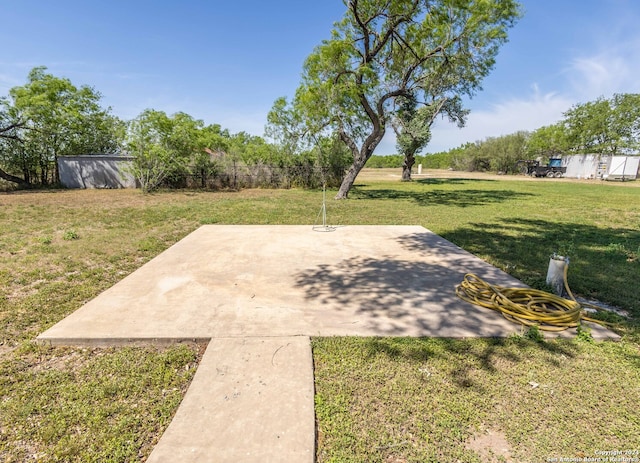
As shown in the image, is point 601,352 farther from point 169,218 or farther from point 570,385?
point 169,218

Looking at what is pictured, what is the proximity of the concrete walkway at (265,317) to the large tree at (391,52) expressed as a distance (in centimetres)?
817

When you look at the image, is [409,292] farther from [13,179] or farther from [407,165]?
[407,165]

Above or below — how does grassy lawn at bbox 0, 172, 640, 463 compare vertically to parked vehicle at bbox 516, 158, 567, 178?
below

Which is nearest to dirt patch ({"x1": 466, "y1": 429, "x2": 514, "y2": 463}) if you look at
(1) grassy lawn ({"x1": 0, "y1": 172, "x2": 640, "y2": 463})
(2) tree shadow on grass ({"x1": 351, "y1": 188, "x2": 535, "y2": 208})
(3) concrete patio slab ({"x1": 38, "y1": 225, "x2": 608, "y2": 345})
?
(1) grassy lawn ({"x1": 0, "y1": 172, "x2": 640, "y2": 463})

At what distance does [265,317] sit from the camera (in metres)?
2.59

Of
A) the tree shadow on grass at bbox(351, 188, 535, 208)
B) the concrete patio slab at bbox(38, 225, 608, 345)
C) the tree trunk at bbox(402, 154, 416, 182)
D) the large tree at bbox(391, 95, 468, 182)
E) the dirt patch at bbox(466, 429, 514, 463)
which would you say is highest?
the large tree at bbox(391, 95, 468, 182)

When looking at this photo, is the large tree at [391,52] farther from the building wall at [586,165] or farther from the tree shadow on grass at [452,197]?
the building wall at [586,165]

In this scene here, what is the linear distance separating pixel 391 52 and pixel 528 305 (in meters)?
11.5

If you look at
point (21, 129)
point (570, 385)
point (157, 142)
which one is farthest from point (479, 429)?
point (21, 129)

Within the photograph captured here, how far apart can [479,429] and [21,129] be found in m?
20.0

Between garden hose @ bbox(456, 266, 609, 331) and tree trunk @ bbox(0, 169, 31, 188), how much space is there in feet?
62.6

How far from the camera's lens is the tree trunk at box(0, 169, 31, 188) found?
1382 centimetres

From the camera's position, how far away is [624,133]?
27250 mm

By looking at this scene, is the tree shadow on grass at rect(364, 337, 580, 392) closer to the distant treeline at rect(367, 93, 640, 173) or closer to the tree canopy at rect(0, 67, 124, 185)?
the tree canopy at rect(0, 67, 124, 185)
